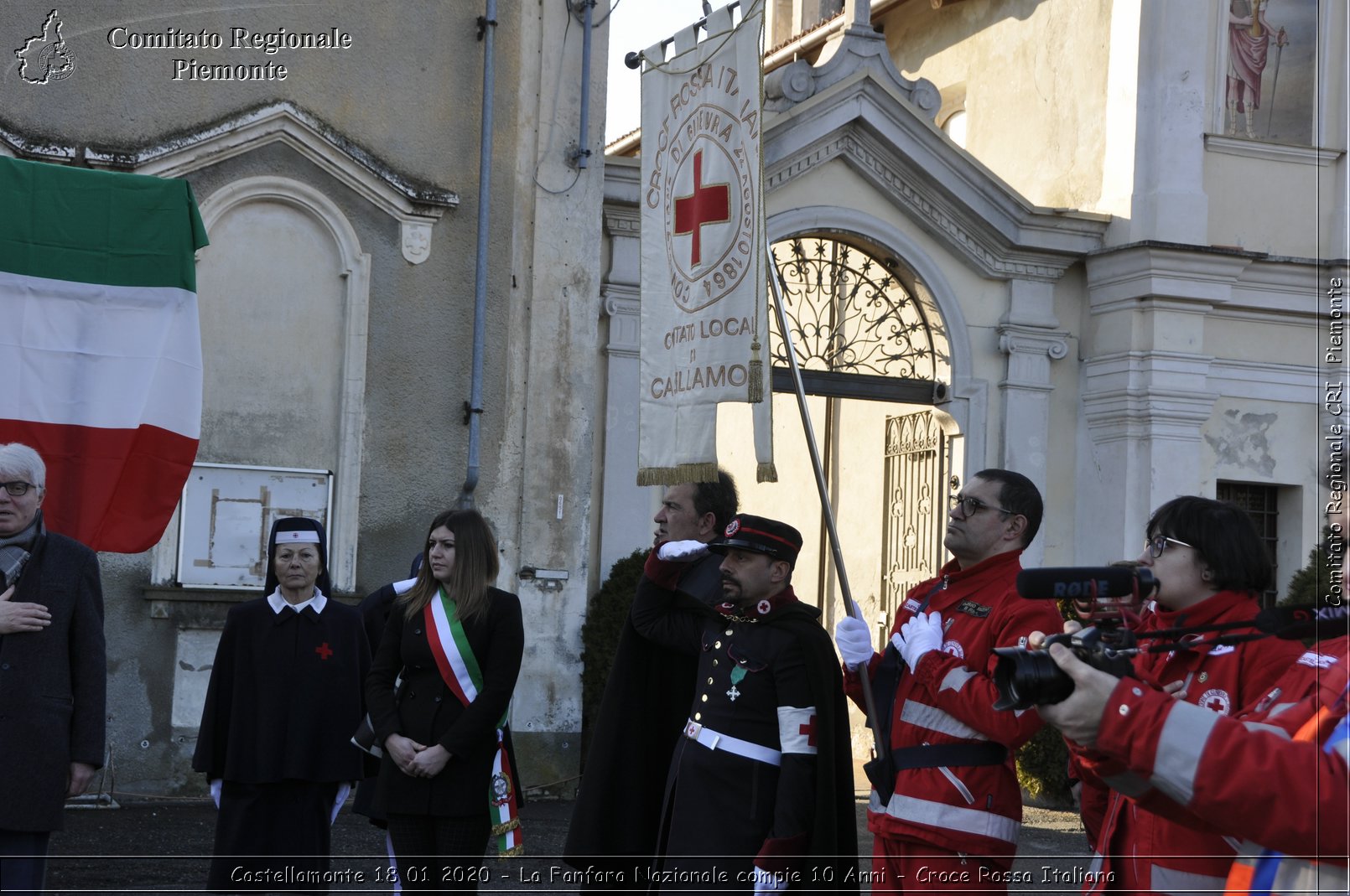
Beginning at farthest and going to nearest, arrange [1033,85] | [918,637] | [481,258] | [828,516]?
[1033,85] < [481,258] < [828,516] < [918,637]

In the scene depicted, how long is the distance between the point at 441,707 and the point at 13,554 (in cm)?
167

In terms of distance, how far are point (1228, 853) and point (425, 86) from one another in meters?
9.10

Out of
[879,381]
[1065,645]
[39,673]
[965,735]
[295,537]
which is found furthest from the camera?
[879,381]

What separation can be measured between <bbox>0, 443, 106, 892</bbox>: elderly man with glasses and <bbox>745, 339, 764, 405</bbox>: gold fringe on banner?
8.10 ft

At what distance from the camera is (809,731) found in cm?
491

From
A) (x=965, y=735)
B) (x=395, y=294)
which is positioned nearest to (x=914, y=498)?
(x=395, y=294)

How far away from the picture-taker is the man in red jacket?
4.61 m

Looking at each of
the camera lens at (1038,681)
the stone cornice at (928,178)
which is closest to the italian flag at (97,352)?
the stone cornice at (928,178)

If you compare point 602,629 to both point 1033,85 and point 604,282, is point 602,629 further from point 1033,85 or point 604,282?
point 1033,85

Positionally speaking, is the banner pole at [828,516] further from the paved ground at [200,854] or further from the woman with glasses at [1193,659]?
the paved ground at [200,854]

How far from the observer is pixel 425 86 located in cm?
1138

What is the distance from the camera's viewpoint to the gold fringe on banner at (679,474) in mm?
5918

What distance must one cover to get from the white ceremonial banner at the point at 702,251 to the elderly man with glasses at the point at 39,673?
217 centimetres

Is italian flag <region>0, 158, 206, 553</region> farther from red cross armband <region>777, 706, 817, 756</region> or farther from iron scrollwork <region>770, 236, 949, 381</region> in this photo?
iron scrollwork <region>770, 236, 949, 381</region>
